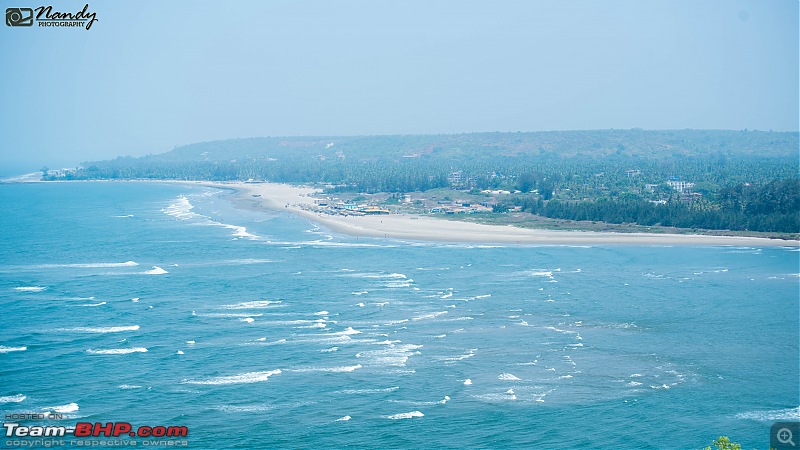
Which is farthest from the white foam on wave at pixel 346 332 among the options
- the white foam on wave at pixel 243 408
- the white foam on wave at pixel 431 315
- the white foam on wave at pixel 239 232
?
the white foam on wave at pixel 239 232

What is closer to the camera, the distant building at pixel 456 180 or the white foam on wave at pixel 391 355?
the white foam on wave at pixel 391 355

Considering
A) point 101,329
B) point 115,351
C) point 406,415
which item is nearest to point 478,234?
point 101,329

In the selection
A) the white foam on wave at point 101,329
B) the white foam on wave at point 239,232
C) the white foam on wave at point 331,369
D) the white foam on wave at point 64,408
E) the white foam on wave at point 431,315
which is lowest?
the white foam on wave at point 64,408

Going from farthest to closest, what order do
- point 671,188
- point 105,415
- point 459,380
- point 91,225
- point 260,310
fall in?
point 671,188 < point 91,225 < point 260,310 < point 459,380 < point 105,415

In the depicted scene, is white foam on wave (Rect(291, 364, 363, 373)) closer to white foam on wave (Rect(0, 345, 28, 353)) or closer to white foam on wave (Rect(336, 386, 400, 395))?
white foam on wave (Rect(336, 386, 400, 395))

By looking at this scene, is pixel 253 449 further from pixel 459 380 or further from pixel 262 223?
pixel 262 223

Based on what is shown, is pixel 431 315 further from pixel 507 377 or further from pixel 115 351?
pixel 115 351

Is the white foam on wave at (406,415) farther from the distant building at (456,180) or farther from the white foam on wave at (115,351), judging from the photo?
the distant building at (456,180)

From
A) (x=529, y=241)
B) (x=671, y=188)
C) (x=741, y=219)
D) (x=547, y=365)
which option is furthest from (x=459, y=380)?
(x=671, y=188)
